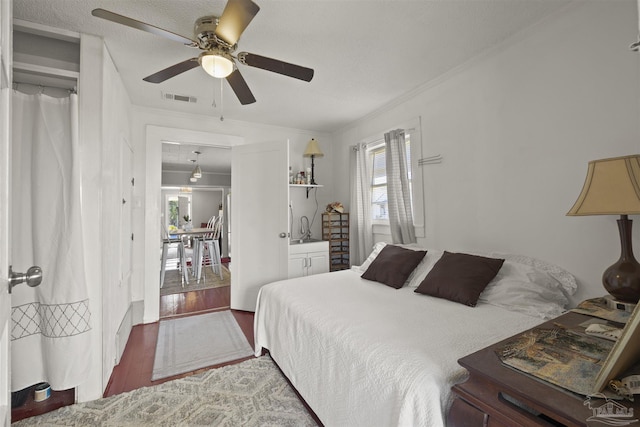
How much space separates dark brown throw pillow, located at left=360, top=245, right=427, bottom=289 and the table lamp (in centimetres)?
119

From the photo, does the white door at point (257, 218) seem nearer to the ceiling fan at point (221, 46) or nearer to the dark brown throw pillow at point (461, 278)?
the ceiling fan at point (221, 46)

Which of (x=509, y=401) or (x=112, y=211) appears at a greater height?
(x=112, y=211)

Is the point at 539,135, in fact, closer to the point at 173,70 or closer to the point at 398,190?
the point at 398,190

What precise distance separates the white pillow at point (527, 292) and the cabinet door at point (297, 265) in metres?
2.16

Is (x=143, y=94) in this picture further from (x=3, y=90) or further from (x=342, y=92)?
(x=3, y=90)

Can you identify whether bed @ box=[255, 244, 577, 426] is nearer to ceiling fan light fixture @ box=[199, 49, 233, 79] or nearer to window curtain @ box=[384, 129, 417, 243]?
window curtain @ box=[384, 129, 417, 243]

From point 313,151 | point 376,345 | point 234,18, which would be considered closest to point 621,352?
point 376,345

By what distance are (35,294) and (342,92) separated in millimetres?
3018

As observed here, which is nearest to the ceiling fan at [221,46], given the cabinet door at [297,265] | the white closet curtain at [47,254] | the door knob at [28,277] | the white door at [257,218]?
the white closet curtain at [47,254]

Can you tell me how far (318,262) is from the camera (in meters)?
3.73

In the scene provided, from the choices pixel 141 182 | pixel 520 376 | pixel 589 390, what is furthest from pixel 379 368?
pixel 141 182

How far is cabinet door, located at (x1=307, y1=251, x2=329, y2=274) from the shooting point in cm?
366

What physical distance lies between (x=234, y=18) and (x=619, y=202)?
2106mm

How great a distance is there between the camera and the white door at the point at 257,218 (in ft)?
11.1
